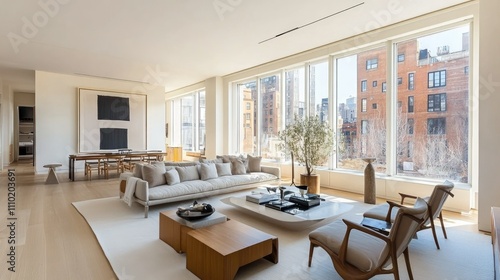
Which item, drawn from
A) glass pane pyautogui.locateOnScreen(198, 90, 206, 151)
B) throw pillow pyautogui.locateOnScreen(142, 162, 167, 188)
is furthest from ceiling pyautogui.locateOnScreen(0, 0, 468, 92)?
glass pane pyautogui.locateOnScreen(198, 90, 206, 151)

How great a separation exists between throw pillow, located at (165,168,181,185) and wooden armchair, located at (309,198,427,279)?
302cm

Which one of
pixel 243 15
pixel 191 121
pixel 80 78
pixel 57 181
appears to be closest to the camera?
pixel 243 15

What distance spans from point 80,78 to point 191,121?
4432 mm

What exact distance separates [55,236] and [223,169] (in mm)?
3022

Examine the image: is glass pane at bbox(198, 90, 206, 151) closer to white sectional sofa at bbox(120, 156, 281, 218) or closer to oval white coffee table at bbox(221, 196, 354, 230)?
white sectional sofa at bbox(120, 156, 281, 218)

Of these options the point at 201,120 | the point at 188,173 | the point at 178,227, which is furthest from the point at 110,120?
the point at 178,227

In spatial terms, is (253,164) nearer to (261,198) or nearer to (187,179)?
(187,179)

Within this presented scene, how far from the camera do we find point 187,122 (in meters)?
11.8

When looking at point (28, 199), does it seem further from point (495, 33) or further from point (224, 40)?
point (495, 33)

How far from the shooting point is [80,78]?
8.98 m

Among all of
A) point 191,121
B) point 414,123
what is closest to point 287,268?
point 414,123

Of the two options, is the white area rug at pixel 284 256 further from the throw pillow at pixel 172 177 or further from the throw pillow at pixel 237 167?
the throw pillow at pixel 237 167

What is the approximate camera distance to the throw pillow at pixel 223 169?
5.42m

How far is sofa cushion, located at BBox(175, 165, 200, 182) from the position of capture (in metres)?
4.83
